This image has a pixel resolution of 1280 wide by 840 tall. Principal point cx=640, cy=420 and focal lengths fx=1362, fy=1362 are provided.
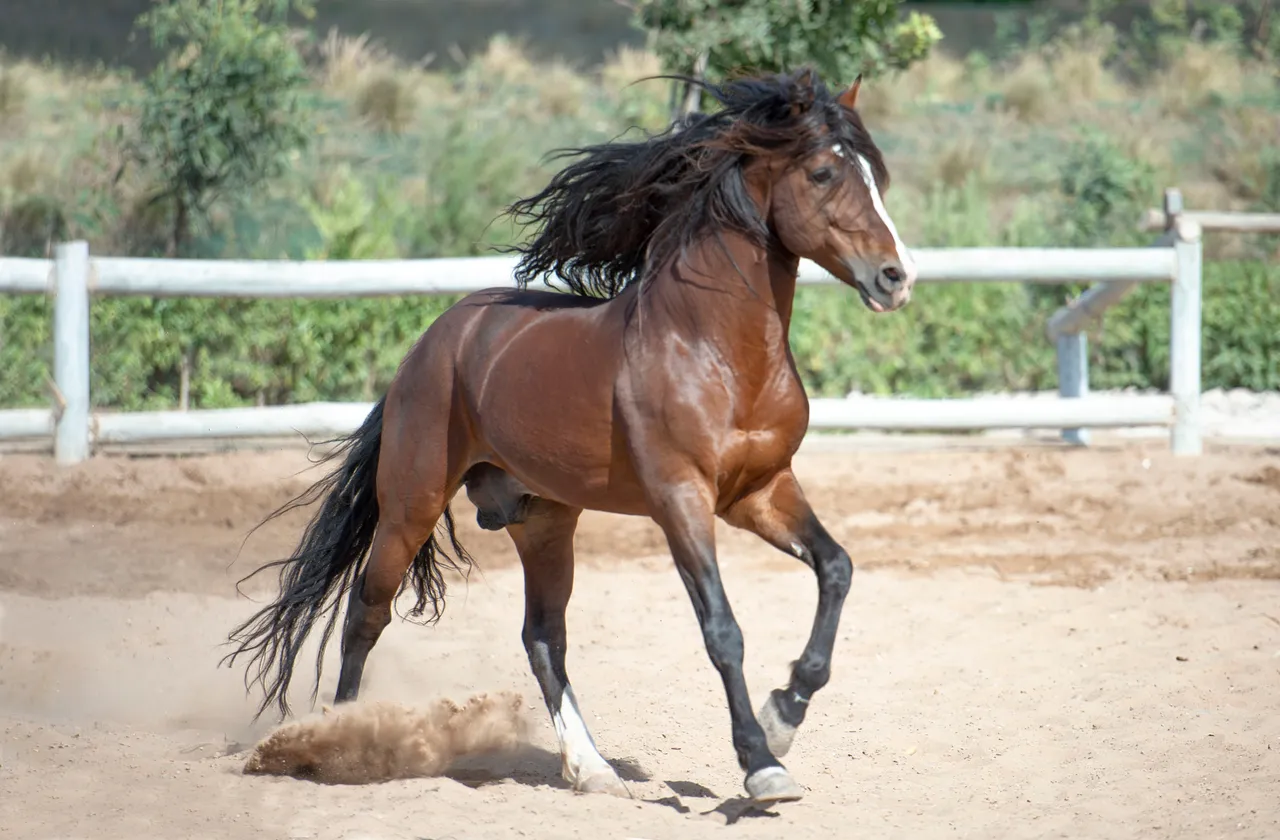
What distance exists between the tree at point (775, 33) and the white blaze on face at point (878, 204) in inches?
233

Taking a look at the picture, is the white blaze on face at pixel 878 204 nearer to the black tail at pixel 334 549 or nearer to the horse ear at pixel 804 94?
the horse ear at pixel 804 94

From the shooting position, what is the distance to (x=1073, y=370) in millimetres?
9734

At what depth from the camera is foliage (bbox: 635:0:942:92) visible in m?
9.63

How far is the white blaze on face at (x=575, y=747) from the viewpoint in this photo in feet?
14.0

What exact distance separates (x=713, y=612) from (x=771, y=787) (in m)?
0.49

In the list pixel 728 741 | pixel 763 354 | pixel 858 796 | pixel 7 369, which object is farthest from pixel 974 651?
pixel 7 369

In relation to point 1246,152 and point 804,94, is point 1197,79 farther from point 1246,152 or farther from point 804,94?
point 804,94

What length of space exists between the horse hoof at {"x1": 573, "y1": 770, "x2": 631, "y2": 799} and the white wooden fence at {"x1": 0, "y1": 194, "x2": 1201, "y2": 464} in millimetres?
4549

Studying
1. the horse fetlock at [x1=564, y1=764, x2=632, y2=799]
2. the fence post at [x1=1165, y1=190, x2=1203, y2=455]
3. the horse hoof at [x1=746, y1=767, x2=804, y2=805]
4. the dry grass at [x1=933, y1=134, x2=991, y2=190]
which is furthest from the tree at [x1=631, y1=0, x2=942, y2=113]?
the horse hoof at [x1=746, y1=767, x2=804, y2=805]

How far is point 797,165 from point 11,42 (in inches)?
736

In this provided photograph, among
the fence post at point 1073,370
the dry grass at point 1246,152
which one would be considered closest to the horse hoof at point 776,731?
the fence post at point 1073,370

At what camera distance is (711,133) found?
407 cm

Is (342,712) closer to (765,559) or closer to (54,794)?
(54,794)

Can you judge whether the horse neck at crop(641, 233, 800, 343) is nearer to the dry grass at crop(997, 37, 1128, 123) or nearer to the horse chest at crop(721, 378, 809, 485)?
the horse chest at crop(721, 378, 809, 485)
